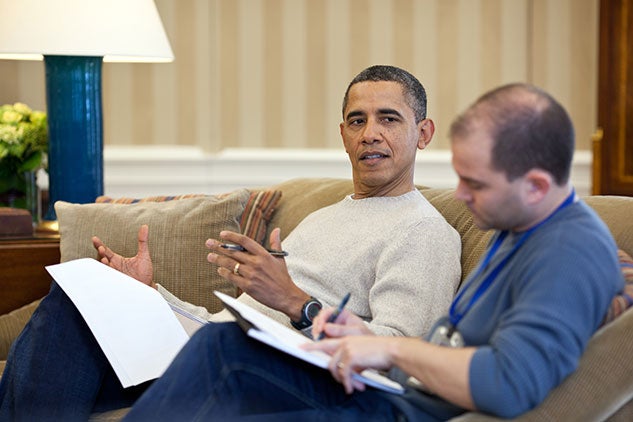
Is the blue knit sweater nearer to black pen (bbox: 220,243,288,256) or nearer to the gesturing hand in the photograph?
black pen (bbox: 220,243,288,256)

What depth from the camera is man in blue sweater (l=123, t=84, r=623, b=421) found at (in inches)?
51.1

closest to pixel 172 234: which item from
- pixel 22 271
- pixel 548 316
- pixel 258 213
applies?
pixel 258 213

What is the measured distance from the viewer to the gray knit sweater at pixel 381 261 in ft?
6.16

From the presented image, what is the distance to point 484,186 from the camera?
1380mm

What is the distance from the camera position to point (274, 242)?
1941mm

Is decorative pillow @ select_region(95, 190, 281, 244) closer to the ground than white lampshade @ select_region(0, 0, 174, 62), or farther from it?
closer to the ground

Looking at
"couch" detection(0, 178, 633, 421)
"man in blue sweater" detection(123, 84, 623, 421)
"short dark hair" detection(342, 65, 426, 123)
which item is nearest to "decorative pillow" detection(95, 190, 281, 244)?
"couch" detection(0, 178, 633, 421)

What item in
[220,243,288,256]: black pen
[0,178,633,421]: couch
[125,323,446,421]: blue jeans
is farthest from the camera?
[0,178,633,421]: couch

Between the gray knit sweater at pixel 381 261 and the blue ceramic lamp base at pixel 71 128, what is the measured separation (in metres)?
0.84

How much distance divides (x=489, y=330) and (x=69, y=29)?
1783mm

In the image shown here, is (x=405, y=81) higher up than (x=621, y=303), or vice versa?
(x=405, y=81)

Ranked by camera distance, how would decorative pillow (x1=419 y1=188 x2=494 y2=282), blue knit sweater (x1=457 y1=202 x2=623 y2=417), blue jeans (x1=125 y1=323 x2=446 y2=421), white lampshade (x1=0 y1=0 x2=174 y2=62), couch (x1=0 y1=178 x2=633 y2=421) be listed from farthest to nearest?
white lampshade (x1=0 y1=0 x2=174 y2=62) < couch (x1=0 y1=178 x2=633 y2=421) < decorative pillow (x1=419 y1=188 x2=494 y2=282) < blue jeans (x1=125 y1=323 x2=446 y2=421) < blue knit sweater (x1=457 y1=202 x2=623 y2=417)

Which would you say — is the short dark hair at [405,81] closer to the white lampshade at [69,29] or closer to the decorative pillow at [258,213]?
the decorative pillow at [258,213]

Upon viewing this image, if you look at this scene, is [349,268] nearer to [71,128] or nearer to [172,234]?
[172,234]
